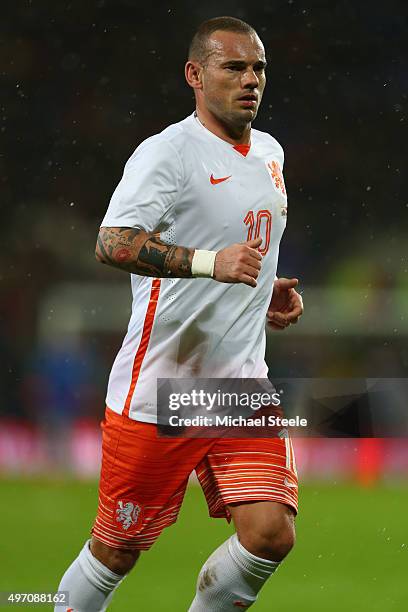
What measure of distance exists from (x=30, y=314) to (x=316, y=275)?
122 inches

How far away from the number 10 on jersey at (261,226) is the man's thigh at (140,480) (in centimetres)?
62

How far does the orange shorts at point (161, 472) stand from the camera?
131 inches

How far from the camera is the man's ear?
3555 millimetres

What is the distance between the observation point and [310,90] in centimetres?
1301

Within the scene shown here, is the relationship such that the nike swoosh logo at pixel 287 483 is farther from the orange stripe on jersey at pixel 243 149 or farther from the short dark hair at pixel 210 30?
the short dark hair at pixel 210 30

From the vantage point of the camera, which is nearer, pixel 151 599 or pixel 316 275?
pixel 151 599

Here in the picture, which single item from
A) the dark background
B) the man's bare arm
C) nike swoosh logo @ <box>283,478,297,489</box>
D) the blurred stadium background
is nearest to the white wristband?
the man's bare arm

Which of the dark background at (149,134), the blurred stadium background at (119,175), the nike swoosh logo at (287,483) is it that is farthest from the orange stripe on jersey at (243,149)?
the dark background at (149,134)

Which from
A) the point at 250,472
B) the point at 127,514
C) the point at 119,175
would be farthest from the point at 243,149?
the point at 119,175

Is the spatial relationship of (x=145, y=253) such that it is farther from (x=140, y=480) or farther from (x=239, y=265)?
(x=140, y=480)

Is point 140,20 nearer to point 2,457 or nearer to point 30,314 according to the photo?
point 30,314

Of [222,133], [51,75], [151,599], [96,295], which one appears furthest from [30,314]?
[222,133]

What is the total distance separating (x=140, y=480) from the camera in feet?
11.2

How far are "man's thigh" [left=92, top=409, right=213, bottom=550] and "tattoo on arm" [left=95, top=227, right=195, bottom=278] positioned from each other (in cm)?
54
